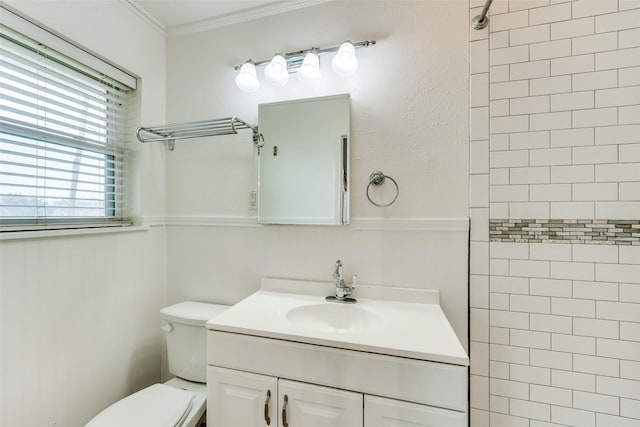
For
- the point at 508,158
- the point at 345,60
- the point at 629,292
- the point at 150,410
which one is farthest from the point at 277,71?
the point at 629,292

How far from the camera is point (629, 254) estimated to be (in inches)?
39.7

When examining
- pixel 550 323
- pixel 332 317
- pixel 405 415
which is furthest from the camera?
pixel 332 317

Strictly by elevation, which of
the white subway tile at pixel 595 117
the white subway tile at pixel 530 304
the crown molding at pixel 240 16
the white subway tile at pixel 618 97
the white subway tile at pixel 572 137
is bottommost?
the white subway tile at pixel 530 304

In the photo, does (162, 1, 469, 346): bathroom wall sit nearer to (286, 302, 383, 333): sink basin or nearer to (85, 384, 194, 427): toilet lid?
(286, 302, 383, 333): sink basin

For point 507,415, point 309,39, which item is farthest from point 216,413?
point 309,39

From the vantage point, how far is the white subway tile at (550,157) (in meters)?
1.07

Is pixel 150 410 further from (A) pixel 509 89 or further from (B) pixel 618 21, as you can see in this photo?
(B) pixel 618 21

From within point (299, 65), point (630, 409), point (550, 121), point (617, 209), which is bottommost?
point (630, 409)

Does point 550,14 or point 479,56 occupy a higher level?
point 550,14

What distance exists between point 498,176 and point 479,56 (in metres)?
0.53

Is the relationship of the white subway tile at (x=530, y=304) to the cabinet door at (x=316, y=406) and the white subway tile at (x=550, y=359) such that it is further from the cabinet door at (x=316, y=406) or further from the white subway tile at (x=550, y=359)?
the cabinet door at (x=316, y=406)

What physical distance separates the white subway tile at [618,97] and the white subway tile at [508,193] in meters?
0.40

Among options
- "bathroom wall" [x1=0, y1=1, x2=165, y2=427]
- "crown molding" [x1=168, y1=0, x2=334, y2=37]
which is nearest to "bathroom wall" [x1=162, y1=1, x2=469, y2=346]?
"crown molding" [x1=168, y1=0, x2=334, y2=37]

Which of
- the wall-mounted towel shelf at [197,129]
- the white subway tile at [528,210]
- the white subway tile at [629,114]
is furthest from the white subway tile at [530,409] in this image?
the wall-mounted towel shelf at [197,129]
